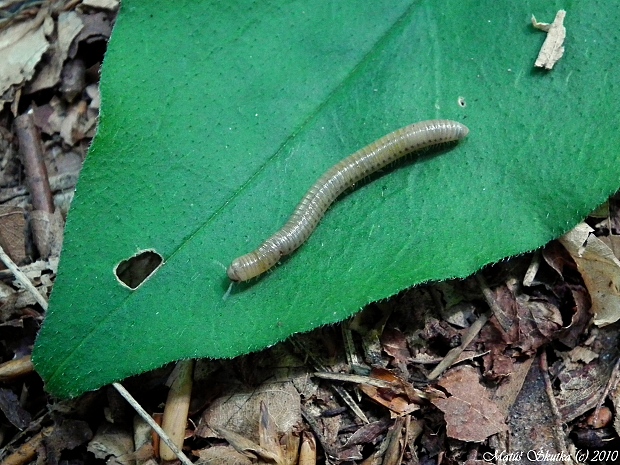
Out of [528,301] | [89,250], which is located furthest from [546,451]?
[89,250]

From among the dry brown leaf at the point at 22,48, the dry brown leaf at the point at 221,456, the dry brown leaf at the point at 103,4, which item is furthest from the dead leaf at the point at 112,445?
the dry brown leaf at the point at 103,4

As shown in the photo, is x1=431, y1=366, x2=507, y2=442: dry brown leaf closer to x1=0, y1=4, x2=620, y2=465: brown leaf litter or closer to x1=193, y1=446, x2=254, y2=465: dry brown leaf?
x1=0, y1=4, x2=620, y2=465: brown leaf litter

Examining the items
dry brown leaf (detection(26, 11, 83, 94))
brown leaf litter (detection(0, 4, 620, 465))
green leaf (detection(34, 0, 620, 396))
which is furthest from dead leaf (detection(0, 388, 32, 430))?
dry brown leaf (detection(26, 11, 83, 94))

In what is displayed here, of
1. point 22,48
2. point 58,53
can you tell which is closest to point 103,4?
point 58,53

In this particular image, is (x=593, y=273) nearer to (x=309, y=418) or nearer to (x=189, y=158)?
(x=309, y=418)

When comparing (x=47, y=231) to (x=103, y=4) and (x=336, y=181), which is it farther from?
(x=336, y=181)

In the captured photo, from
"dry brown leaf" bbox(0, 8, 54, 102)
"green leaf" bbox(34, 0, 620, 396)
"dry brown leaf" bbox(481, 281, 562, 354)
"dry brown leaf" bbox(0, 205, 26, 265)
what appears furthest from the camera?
"dry brown leaf" bbox(0, 8, 54, 102)
